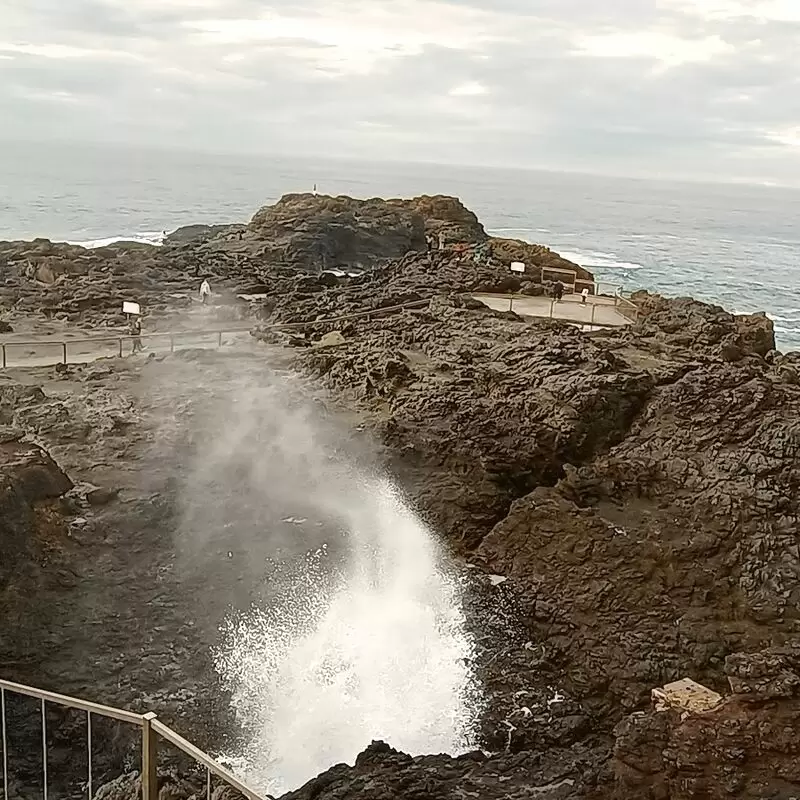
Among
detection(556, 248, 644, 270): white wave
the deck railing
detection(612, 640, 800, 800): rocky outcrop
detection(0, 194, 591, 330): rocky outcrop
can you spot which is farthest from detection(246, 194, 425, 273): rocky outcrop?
detection(612, 640, 800, 800): rocky outcrop

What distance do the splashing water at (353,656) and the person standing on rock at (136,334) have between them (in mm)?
6660

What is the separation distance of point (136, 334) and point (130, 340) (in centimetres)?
15

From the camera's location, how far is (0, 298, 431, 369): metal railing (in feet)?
51.7

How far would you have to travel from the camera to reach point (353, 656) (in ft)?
29.5

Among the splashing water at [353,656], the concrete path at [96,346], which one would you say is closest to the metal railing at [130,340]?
the concrete path at [96,346]

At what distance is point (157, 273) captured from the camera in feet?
77.3

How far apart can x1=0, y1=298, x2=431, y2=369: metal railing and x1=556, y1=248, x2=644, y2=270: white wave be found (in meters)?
33.6

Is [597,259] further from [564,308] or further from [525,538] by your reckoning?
[525,538]

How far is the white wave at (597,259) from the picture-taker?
52.8 m

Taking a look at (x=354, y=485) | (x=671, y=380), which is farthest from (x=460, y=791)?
(x=671, y=380)

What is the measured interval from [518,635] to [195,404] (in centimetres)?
589

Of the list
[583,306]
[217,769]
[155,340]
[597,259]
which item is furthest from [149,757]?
[597,259]

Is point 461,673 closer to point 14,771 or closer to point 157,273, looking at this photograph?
point 14,771

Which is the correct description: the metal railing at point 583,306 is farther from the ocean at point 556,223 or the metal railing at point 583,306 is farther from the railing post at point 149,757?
the railing post at point 149,757
